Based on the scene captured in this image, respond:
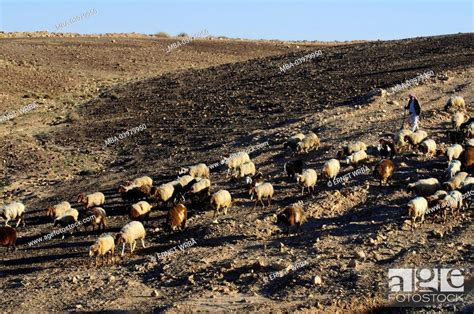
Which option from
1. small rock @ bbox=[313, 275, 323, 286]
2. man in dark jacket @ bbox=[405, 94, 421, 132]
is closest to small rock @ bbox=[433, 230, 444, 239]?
small rock @ bbox=[313, 275, 323, 286]

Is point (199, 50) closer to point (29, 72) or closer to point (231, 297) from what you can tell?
point (29, 72)

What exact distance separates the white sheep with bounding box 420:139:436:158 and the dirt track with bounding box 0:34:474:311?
0.37m

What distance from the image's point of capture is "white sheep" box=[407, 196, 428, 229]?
15.6 metres

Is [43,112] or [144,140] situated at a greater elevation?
[43,112]

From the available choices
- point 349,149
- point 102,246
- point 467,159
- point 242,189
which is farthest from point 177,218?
point 467,159

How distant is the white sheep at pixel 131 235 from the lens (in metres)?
16.3

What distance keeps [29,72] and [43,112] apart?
10.4m

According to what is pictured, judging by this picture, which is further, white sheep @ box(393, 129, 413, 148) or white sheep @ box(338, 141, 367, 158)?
white sheep @ box(393, 129, 413, 148)

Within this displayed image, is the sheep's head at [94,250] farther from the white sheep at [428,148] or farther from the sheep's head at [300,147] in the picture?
the white sheep at [428,148]

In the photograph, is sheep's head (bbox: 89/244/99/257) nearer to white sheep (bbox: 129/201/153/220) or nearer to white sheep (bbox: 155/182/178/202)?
white sheep (bbox: 129/201/153/220)

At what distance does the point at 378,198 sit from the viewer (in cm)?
1747

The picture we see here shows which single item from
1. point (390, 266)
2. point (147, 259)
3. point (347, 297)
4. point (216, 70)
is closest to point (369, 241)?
A: point (390, 266)

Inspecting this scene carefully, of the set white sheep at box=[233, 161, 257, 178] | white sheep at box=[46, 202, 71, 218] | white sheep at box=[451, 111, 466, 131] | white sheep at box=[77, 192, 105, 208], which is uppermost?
white sheep at box=[451, 111, 466, 131]

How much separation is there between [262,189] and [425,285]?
5888 mm
